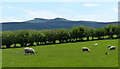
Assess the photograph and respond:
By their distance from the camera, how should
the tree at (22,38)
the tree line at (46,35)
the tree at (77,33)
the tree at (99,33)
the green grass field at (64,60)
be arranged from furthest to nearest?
the tree at (99,33) → the tree at (77,33) → the tree at (22,38) → the tree line at (46,35) → the green grass field at (64,60)

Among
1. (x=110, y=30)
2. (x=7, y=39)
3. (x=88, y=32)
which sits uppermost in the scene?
(x=110, y=30)

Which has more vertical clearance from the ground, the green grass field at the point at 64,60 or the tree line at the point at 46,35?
the tree line at the point at 46,35

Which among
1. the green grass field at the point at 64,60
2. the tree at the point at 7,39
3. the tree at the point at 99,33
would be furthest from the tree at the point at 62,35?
the green grass field at the point at 64,60

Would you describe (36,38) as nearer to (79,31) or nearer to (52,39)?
(52,39)

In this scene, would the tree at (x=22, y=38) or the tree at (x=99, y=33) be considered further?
the tree at (x=99, y=33)

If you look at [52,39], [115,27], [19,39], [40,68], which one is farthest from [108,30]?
[40,68]

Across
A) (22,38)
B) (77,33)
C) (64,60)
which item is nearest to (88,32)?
(77,33)

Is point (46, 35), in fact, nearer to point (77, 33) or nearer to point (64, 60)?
point (77, 33)

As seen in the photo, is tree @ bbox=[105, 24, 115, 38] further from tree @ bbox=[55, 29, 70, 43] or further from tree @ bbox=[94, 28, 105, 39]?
tree @ bbox=[55, 29, 70, 43]

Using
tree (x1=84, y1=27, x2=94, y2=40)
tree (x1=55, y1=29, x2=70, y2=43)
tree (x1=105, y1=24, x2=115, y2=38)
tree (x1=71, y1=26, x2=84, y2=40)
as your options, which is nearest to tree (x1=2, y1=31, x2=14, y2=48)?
tree (x1=55, y1=29, x2=70, y2=43)

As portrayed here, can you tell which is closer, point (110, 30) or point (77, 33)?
point (77, 33)

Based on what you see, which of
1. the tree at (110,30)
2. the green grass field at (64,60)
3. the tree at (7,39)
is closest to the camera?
the green grass field at (64,60)

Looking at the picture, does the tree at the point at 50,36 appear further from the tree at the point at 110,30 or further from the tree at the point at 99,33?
the tree at the point at 110,30

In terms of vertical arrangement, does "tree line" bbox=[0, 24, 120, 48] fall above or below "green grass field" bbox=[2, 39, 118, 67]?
above
